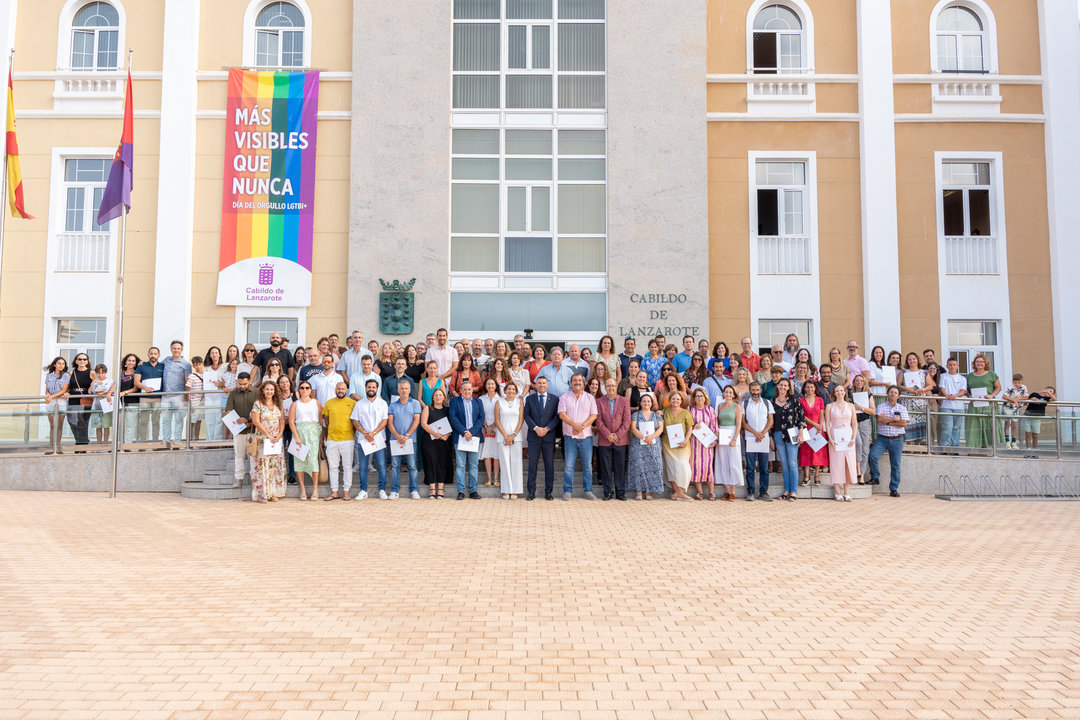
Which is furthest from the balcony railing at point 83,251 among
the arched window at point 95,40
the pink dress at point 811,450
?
the pink dress at point 811,450

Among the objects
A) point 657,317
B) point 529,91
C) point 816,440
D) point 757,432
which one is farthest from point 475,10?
point 816,440

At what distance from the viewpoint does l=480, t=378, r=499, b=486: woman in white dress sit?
1269 cm

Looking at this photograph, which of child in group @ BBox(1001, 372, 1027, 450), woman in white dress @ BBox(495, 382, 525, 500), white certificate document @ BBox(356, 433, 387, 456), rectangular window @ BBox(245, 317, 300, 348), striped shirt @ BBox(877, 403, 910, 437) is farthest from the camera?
rectangular window @ BBox(245, 317, 300, 348)

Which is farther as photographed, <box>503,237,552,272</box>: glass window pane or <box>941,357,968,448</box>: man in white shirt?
<box>503,237,552,272</box>: glass window pane

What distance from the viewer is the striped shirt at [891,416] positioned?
13.9 metres

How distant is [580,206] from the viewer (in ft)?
64.1

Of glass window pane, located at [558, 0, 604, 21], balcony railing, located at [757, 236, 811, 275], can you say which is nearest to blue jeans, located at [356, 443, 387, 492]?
balcony railing, located at [757, 236, 811, 275]

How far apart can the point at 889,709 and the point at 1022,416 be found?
42.7 ft

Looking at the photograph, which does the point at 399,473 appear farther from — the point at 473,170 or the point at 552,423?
the point at 473,170

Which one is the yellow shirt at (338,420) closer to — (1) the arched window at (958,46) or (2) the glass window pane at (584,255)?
(2) the glass window pane at (584,255)

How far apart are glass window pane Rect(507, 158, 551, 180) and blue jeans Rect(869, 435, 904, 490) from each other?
966cm

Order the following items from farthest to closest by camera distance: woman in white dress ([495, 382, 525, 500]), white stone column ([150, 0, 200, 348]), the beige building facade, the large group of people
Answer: the beige building facade < white stone column ([150, 0, 200, 348]) < woman in white dress ([495, 382, 525, 500]) < the large group of people

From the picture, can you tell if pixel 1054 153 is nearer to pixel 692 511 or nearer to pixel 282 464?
pixel 692 511

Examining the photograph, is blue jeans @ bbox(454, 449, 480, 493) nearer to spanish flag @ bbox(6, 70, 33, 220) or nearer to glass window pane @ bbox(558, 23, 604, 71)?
glass window pane @ bbox(558, 23, 604, 71)
